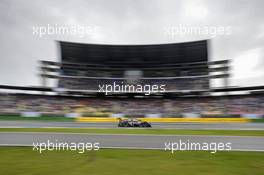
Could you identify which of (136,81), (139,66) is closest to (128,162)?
(136,81)

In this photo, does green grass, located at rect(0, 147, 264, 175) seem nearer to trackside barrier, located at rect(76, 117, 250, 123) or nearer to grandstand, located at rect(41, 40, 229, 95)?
trackside barrier, located at rect(76, 117, 250, 123)

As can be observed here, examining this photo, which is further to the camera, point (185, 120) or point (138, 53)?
point (138, 53)

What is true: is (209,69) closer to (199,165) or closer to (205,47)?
(205,47)

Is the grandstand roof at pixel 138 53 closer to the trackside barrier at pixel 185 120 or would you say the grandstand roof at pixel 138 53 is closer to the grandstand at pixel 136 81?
the grandstand at pixel 136 81

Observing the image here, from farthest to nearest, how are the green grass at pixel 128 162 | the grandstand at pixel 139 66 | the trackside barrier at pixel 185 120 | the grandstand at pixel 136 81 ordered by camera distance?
1. the grandstand at pixel 139 66
2. the grandstand at pixel 136 81
3. the trackside barrier at pixel 185 120
4. the green grass at pixel 128 162

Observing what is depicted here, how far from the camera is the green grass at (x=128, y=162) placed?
617 cm

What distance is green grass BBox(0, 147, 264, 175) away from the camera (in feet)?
20.2

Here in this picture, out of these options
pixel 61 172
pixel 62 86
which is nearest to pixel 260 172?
pixel 61 172

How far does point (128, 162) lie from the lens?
7.05 m

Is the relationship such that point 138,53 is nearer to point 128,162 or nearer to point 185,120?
point 185,120

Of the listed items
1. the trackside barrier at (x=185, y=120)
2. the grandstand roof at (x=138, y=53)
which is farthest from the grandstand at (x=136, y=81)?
the trackside barrier at (x=185, y=120)

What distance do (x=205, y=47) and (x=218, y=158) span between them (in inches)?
1328

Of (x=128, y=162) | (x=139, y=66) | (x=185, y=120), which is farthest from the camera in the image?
(x=139, y=66)

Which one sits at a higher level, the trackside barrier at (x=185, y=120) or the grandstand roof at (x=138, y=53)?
the grandstand roof at (x=138, y=53)
